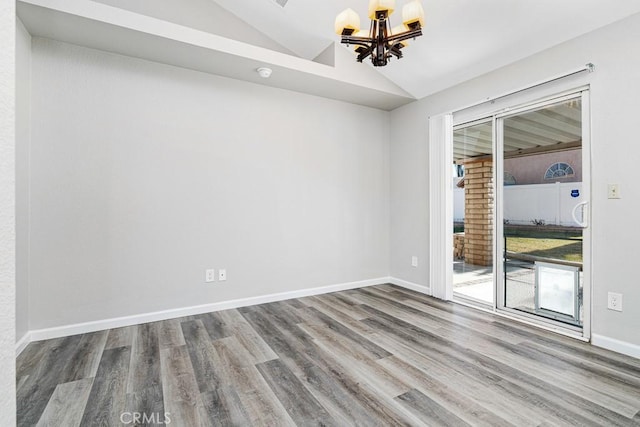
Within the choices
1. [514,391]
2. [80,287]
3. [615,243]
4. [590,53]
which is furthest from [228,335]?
[590,53]

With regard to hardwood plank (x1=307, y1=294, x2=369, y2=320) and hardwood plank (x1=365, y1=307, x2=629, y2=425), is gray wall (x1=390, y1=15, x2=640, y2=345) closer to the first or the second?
hardwood plank (x1=365, y1=307, x2=629, y2=425)

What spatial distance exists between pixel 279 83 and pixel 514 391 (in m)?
3.39

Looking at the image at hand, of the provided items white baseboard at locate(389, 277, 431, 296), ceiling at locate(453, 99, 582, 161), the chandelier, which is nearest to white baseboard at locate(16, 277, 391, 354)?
white baseboard at locate(389, 277, 431, 296)

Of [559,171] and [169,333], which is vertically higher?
[559,171]

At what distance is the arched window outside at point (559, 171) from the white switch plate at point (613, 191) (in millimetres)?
332

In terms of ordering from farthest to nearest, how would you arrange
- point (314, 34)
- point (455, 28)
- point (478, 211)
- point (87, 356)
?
point (478, 211)
point (314, 34)
point (455, 28)
point (87, 356)

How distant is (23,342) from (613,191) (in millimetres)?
4631

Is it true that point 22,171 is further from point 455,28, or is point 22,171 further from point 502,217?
point 502,217

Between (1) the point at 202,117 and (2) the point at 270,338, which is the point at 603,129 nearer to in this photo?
(2) the point at 270,338

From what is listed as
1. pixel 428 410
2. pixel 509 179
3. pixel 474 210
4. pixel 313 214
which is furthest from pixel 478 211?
pixel 428 410

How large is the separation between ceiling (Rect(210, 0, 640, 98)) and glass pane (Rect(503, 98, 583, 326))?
23.6 inches

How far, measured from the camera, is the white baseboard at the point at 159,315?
8.35 feet

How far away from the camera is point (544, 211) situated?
290cm

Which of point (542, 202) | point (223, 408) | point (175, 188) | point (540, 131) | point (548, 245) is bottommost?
point (223, 408)
